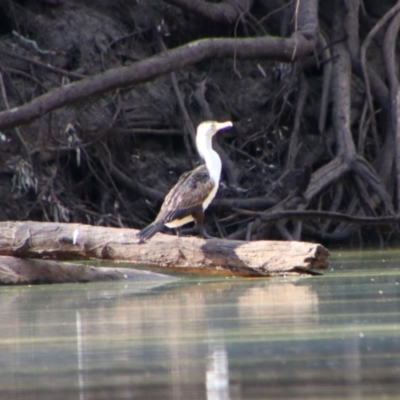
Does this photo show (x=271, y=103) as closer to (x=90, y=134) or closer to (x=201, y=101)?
(x=201, y=101)

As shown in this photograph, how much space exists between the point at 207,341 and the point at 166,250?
107 inches

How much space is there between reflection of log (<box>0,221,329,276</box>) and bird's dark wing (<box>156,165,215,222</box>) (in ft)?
1.78

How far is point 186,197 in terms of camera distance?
7.70 metres

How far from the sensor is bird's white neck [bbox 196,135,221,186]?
8062 mm

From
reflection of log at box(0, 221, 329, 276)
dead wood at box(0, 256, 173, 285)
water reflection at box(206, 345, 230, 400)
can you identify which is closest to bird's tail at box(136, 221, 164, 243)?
reflection of log at box(0, 221, 329, 276)

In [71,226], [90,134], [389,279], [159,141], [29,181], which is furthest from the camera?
[159,141]

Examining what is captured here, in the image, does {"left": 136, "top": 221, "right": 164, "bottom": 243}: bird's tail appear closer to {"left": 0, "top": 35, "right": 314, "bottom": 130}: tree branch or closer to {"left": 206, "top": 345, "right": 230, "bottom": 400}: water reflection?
{"left": 0, "top": 35, "right": 314, "bottom": 130}: tree branch

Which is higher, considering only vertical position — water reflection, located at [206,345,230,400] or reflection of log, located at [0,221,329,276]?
reflection of log, located at [0,221,329,276]

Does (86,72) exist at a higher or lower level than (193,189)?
higher

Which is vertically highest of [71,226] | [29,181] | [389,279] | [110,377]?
[29,181]

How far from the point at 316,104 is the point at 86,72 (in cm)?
251

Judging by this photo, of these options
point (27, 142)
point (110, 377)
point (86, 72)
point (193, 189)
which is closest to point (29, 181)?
point (27, 142)

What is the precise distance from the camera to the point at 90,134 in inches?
432

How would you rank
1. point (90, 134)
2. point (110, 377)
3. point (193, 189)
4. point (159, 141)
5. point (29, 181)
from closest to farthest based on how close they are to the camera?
point (110, 377)
point (193, 189)
point (29, 181)
point (90, 134)
point (159, 141)
